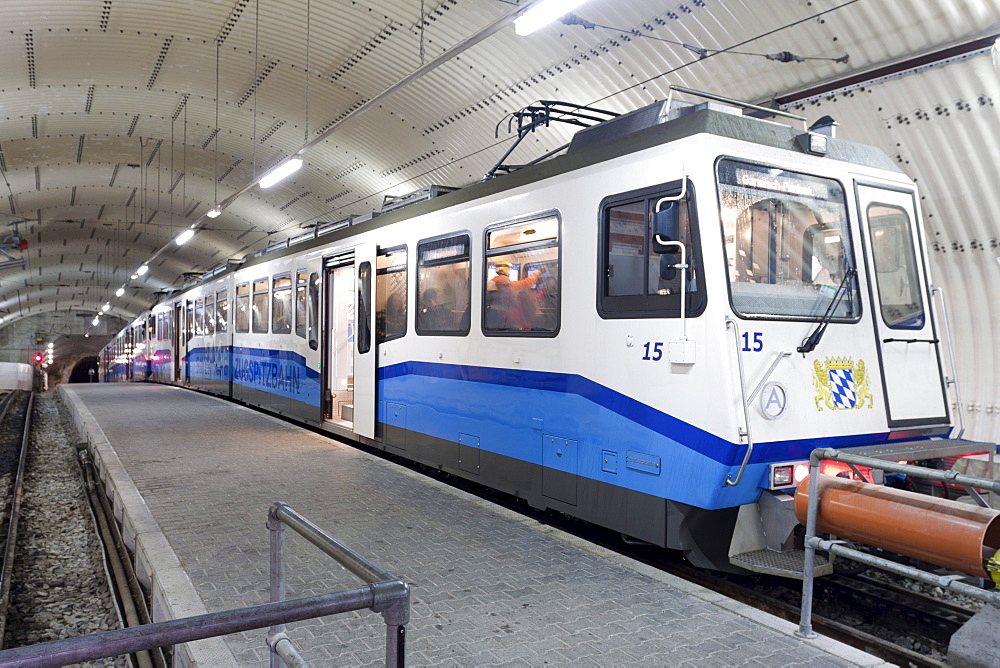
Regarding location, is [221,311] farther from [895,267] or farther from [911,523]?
[911,523]

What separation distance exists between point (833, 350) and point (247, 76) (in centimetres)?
1461

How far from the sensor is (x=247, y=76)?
16.6m

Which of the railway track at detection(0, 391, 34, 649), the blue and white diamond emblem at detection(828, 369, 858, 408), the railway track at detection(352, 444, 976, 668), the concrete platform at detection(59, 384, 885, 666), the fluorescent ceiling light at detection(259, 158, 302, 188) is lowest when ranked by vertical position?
the railway track at detection(0, 391, 34, 649)

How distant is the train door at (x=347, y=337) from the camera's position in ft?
33.8

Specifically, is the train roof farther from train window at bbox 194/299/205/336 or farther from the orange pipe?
train window at bbox 194/299/205/336

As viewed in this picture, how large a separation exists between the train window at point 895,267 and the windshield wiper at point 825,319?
38 centimetres

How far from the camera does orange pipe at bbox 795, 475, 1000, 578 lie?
408cm

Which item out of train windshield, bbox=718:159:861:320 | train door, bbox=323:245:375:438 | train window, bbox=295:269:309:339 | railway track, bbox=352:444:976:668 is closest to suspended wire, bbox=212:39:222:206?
train window, bbox=295:269:309:339

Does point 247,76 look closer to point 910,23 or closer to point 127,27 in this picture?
point 127,27

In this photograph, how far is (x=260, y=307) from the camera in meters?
15.2

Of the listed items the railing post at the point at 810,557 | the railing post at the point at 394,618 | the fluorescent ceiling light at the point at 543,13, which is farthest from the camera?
the fluorescent ceiling light at the point at 543,13

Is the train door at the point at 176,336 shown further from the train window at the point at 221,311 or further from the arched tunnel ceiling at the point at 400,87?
the train window at the point at 221,311

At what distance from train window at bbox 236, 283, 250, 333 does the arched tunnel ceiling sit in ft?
9.51

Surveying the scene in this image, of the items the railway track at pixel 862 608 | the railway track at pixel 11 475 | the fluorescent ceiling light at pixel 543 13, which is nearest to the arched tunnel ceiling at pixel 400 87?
the fluorescent ceiling light at pixel 543 13
